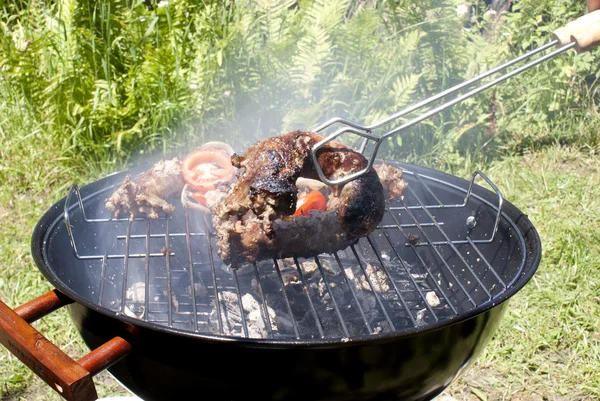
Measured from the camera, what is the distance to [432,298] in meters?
2.66

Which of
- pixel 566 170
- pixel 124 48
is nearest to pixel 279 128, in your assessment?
pixel 124 48

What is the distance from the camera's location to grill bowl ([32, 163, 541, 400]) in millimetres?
1644

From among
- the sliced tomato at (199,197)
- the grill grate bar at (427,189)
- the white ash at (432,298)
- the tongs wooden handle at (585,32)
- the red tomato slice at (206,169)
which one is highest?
the tongs wooden handle at (585,32)

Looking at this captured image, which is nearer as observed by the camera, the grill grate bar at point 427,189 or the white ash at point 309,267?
the grill grate bar at point 427,189

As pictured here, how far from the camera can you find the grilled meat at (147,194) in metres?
2.43

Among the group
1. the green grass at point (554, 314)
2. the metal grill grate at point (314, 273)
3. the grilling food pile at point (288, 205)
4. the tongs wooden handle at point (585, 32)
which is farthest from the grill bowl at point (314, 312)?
the green grass at point (554, 314)

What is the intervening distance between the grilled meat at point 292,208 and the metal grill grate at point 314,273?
29cm

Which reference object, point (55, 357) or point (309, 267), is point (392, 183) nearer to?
point (309, 267)

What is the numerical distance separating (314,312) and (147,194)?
103 cm

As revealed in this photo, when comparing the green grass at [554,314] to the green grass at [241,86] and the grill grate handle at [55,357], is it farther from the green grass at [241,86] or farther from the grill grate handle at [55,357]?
the grill grate handle at [55,357]

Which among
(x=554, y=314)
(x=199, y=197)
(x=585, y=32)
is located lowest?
(x=554, y=314)

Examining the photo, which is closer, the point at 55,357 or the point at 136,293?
the point at 55,357

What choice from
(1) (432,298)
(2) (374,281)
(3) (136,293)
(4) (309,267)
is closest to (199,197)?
(3) (136,293)

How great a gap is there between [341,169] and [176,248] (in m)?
1.10
